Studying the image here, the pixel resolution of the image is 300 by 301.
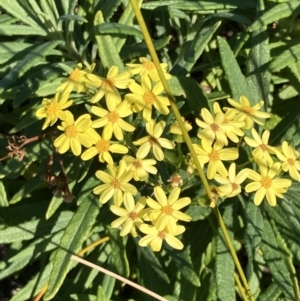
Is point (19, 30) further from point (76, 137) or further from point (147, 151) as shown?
point (147, 151)

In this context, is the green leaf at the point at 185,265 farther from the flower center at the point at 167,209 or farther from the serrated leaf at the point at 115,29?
the serrated leaf at the point at 115,29

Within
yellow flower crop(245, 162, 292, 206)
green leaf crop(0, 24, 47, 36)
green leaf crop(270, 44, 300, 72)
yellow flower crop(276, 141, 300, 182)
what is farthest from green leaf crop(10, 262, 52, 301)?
green leaf crop(270, 44, 300, 72)

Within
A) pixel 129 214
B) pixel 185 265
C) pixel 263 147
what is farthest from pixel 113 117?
pixel 185 265

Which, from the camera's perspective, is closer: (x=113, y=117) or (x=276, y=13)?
(x=113, y=117)

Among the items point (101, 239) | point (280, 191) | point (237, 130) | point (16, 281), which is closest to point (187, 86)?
point (237, 130)

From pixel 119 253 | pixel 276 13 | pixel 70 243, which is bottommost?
pixel 119 253

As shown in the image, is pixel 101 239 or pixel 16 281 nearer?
pixel 101 239

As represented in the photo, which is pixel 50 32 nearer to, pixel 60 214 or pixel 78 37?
pixel 78 37
